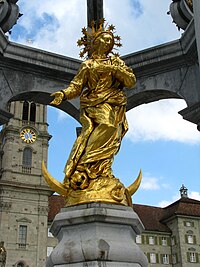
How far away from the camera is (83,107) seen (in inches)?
318

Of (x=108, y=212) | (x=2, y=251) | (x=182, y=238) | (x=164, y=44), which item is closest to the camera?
(x=108, y=212)

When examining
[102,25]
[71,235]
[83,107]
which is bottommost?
[71,235]

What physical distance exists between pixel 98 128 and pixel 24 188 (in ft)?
139

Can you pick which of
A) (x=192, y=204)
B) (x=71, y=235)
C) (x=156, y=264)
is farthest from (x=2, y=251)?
(x=71, y=235)

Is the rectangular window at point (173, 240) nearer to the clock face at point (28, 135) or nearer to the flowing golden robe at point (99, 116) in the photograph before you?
the clock face at point (28, 135)

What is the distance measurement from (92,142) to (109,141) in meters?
0.31

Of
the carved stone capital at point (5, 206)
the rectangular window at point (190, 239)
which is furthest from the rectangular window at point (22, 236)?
the rectangular window at point (190, 239)

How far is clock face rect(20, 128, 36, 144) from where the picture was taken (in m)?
52.0

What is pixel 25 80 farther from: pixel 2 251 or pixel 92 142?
pixel 2 251

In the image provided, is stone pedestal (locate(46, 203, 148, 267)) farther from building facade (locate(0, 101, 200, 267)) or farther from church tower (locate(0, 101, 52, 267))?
building facade (locate(0, 101, 200, 267))

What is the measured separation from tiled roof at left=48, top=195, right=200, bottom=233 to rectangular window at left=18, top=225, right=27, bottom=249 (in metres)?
5.78

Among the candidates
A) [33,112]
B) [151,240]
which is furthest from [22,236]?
[151,240]

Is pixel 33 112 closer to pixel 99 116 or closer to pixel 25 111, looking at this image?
pixel 25 111

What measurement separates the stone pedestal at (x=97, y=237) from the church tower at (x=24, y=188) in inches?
1567
